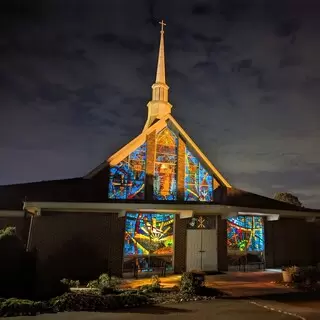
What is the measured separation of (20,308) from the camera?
7562mm

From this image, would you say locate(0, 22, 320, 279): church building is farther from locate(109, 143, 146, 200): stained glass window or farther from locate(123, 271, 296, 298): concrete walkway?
locate(123, 271, 296, 298): concrete walkway

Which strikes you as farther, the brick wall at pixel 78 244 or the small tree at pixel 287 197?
the small tree at pixel 287 197

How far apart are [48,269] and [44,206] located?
2.69m

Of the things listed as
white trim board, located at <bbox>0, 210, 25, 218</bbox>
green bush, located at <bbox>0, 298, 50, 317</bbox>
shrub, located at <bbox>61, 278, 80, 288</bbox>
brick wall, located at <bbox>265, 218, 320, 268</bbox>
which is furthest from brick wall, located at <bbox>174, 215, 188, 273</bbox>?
green bush, located at <bbox>0, 298, 50, 317</bbox>

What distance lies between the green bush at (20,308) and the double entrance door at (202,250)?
26.5 feet

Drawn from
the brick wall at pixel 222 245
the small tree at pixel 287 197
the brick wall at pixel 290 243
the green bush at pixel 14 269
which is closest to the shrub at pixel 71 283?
the green bush at pixel 14 269

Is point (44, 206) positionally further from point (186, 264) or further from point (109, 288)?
point (186, 264)

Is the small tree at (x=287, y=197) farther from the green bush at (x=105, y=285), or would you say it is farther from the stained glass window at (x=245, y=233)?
the green bush at (x=105, y=285)

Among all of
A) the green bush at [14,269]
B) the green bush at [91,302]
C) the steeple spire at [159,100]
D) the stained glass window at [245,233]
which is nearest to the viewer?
the green bush at [91,302]

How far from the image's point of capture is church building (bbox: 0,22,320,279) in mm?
13008

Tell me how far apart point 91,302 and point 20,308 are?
1732 millimetres

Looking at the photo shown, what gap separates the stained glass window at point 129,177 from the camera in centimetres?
1460

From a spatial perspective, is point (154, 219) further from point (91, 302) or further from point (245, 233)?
point (91, 302)

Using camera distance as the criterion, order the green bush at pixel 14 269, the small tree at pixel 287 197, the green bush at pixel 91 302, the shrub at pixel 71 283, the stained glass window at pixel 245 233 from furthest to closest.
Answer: the small tree at pixel 287 197 → the stained glass window at pixel 245 233 → the shrub at pixel 71 283 → the green bush at pixel 14 269 → the green bush at pixel 91 302
